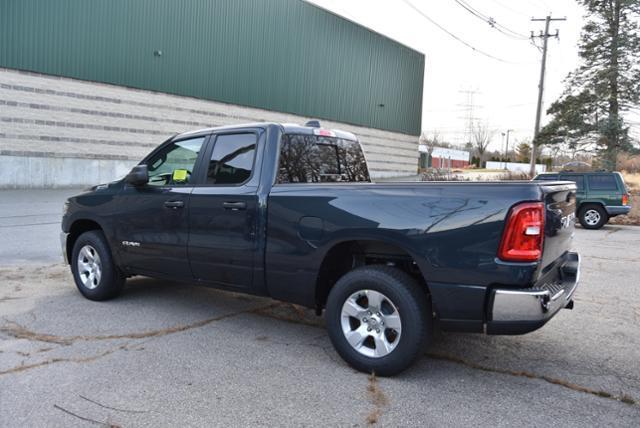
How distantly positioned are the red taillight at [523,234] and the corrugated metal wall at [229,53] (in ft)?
65.1

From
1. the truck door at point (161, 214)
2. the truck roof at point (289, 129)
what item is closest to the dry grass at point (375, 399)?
the truck door at point (161, 214)

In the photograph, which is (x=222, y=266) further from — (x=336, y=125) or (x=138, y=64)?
(x=336, y=125)

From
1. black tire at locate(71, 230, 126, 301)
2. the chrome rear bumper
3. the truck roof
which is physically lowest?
black tire at locate(71, 230, 126, 301)

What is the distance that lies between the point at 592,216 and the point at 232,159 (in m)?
14.4

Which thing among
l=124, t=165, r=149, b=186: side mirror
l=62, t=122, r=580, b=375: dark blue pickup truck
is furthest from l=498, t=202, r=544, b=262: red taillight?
l=124, t=165, r=149, b=186: side mirror

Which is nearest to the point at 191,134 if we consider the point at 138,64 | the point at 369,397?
the point at 369,397

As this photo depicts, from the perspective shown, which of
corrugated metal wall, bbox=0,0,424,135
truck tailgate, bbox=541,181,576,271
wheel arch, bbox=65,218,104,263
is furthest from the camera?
corrugated metal wall, bbox=0,0,424,135

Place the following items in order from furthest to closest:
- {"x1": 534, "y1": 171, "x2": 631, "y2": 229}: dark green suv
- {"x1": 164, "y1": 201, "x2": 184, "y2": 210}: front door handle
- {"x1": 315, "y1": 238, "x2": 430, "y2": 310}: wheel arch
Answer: {"x1": 534, "y1": 171, "x2": 631, "y2": 229}: dark green suv, {"x1": 164, "y1": 201, "x2": 184, "y2": 210}: front door handle, {"x1": 315, "y1": 238, "x2": 430, "y2": 310}: wheel arch

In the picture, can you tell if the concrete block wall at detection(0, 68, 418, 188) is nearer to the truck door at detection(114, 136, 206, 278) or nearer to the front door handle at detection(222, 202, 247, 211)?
the truck door at detection(114, 136, 206, 278)

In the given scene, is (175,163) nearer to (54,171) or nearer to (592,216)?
(592,216)

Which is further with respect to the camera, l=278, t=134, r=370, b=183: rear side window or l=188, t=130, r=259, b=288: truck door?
l=278, t=134, r=370, b=183: rear side window

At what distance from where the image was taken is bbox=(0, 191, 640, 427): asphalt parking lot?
316 centimetres

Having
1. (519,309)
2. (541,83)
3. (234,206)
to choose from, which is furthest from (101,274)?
(541,83)

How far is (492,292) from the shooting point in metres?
3.34
